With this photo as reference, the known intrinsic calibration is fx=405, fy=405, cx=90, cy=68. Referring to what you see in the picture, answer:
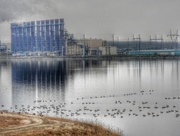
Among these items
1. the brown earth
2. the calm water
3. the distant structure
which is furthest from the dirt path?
the distant structure

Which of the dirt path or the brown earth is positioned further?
the dirt path

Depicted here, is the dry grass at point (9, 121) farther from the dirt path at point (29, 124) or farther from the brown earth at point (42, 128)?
the dirt path at point (29, 124)

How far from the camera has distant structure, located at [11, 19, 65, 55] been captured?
113 metres

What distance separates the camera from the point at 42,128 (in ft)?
56.9

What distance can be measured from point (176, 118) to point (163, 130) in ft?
11.7

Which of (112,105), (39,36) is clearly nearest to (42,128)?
(112,105)

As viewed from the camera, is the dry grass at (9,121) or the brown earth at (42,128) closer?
the brown earth at (42,128)

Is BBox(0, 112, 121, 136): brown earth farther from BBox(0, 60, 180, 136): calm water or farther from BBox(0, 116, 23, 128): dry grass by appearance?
BBox(0, 60, 180, 136): calm water

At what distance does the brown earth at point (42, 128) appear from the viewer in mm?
16594

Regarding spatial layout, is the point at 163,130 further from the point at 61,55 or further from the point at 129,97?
the point at 61,55

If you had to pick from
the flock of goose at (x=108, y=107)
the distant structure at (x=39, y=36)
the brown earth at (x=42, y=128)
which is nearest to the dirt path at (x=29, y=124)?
the brown earth at (x=42, y=128)

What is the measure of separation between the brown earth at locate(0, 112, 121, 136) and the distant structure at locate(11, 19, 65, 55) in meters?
92.8

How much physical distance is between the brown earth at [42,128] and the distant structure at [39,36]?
9275cm

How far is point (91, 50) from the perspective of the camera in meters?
125
